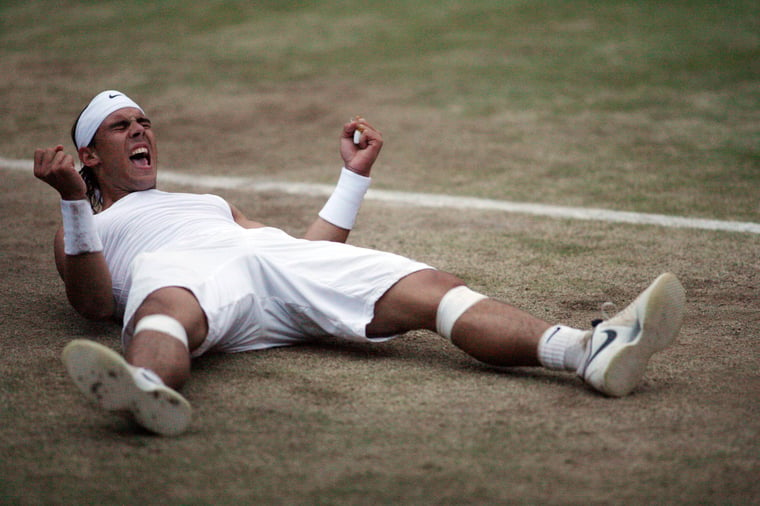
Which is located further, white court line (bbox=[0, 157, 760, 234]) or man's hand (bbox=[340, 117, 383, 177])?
white court line (bbox=[0, 157, 760, 234])

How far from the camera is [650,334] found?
2.51 meters

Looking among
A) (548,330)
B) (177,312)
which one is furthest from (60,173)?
(548,330)

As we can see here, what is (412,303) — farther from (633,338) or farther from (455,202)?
(455,202)

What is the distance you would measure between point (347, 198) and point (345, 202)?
18 mm

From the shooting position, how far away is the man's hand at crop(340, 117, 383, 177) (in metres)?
3.50

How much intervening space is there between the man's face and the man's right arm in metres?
0.42

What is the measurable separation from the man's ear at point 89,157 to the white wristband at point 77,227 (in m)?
0.67

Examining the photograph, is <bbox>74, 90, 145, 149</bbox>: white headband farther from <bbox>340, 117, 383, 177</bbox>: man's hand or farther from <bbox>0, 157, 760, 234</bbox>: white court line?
<bbox>0, 157, 760, 234</bbox>: white court line

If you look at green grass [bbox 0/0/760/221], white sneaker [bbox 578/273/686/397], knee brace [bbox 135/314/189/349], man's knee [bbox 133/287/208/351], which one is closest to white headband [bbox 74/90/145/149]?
man's knee [bbox 133/287/208/351]

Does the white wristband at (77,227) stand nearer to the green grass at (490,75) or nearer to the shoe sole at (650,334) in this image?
the shoe sole at (650,334)

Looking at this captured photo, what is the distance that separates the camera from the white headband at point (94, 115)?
11.2 feet

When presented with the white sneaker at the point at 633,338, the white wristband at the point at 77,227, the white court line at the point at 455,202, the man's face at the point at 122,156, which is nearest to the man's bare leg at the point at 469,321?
the white sneaker at the point at 633,338

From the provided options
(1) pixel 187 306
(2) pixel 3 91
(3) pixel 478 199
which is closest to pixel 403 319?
(1) pixel 187 306

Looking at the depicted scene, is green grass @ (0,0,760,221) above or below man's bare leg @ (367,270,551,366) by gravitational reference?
above
